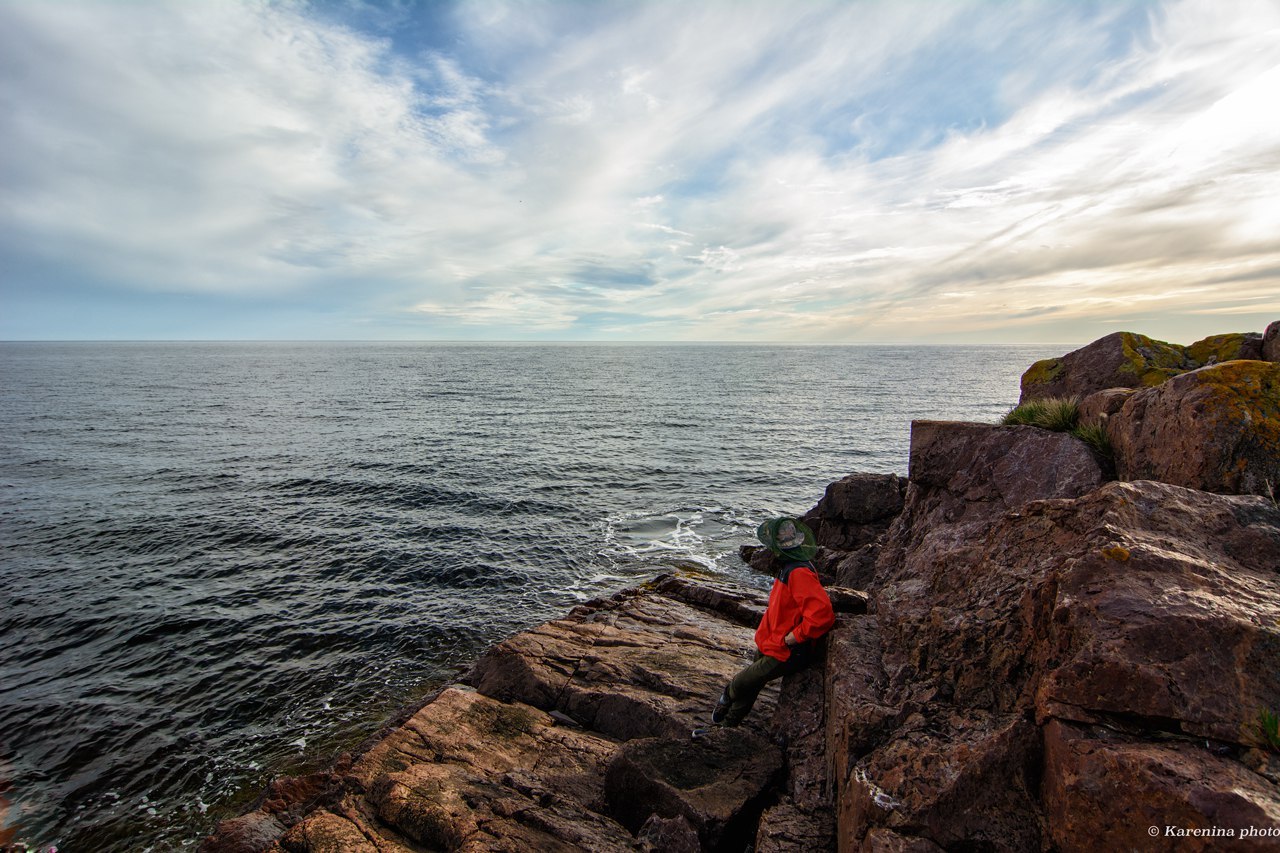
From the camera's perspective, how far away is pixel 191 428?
52500 millimetres

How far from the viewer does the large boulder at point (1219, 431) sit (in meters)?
8.31

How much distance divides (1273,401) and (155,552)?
3511 centimetres

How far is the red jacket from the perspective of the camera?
926 centimetres

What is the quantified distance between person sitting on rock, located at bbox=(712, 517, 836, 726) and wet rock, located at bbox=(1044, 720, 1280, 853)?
399cm

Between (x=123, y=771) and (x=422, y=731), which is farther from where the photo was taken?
(x=123, y=771)

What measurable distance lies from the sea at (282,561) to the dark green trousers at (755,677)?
392 inches

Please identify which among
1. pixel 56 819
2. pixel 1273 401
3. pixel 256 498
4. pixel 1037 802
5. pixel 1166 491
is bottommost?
pixel 56 819

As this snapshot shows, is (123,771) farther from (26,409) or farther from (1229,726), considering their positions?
(26,409)

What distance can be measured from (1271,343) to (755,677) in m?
14.6

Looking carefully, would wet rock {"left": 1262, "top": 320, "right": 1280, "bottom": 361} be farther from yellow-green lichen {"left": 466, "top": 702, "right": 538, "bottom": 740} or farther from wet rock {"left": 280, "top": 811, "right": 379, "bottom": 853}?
wet rock {"left": 280, "top": 811, "right": 379, "bottom": 853}

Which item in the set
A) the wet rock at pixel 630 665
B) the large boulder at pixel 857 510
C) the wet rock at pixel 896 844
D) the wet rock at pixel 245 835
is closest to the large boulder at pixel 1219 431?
the wet rock at pixel 896 844

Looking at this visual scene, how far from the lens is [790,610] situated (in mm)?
9398

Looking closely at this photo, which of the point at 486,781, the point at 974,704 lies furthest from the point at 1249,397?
the point at 486,781

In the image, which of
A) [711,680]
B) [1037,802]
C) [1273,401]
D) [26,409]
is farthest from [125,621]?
[26,409]
